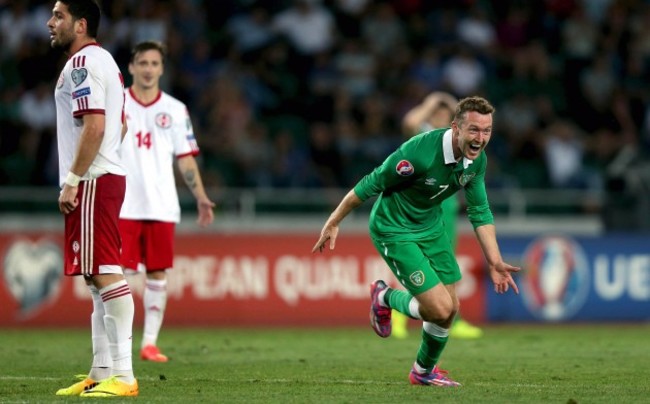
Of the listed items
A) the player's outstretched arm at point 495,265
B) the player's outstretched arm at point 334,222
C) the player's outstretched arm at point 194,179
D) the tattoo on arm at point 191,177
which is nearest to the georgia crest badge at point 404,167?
the player's outstretched arm at point 334,222

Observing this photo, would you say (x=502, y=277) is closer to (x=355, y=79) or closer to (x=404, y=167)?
(x=404, y=167)

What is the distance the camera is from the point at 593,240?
17.5 m

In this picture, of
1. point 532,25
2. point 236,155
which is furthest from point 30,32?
point 532,25

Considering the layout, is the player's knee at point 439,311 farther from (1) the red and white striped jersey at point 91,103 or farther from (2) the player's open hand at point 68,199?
(2) the player's open hand at point 68,199

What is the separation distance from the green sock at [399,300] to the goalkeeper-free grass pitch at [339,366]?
54cm

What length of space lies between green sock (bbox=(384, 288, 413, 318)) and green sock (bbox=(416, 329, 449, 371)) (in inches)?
11.9

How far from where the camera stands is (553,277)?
1728 centimetres

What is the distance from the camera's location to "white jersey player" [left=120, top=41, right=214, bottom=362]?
1137 centimetres

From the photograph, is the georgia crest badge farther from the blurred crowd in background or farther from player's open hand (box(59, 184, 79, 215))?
the blurred crowd in background

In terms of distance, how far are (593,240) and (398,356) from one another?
6558 millimetres

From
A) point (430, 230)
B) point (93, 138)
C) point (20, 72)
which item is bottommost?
point (430, 230)

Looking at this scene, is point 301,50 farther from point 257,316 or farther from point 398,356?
point 398,356

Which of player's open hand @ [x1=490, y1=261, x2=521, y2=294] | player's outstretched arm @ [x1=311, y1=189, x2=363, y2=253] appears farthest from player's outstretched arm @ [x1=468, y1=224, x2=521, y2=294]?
player's outstretched arm @ [x1=311, y1=189, x2=363, y2=253]

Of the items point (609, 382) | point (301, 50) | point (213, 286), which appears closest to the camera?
point (609, 382)
